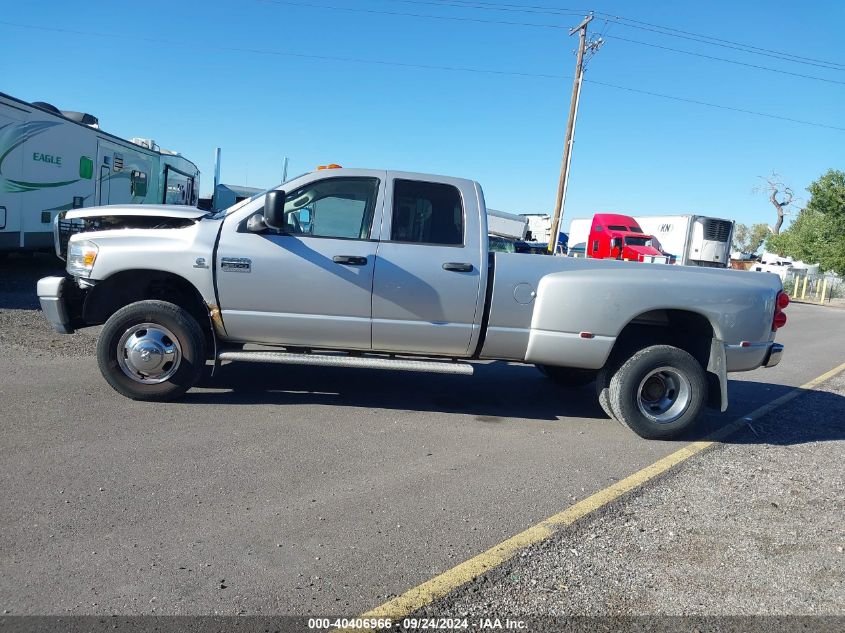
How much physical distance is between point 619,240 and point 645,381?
78.7 ft

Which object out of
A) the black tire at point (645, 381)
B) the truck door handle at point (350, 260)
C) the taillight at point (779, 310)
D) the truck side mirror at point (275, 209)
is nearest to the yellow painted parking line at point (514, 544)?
the black tire at point (645, 381)

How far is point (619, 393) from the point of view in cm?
549

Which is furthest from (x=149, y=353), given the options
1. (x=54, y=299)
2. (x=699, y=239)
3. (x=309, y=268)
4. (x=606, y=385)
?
(x=699, y=239)

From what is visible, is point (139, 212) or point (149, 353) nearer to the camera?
point (149, 353)

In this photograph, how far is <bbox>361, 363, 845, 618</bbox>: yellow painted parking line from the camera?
2.82 meters

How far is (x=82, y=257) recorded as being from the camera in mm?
5410

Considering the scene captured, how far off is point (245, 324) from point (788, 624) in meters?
4.28

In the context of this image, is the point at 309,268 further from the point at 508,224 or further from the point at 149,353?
the point at 508,224

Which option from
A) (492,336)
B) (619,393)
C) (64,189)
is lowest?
(619,393)

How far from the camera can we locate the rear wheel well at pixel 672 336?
18.6 ft

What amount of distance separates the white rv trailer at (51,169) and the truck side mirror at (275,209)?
8.66 m

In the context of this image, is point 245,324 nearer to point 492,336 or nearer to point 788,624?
point 492,336

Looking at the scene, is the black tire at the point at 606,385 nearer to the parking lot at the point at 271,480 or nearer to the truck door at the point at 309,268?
the parking lot at the point at 271,480

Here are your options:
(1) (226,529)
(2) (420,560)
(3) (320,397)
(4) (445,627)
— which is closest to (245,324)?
(3) (320,397)
